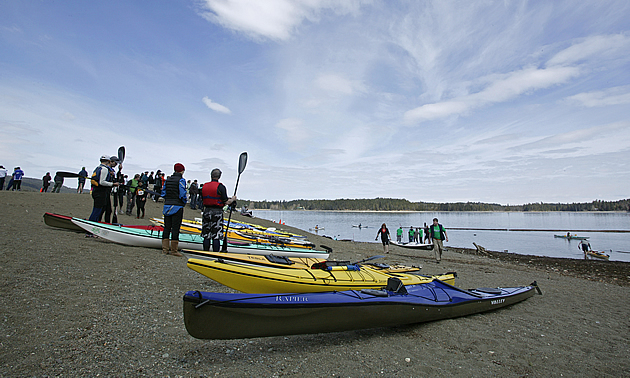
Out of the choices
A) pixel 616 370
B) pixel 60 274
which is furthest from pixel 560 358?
pixel 60 274

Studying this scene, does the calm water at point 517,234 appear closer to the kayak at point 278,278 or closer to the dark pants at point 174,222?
the kayak at point 278,278

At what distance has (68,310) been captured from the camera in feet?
10.9

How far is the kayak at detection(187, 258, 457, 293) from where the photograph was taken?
393cm

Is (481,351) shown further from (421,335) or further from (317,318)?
(317,318)

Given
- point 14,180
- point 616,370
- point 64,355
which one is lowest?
point 616,370

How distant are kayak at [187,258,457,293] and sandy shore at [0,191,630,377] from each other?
695mm

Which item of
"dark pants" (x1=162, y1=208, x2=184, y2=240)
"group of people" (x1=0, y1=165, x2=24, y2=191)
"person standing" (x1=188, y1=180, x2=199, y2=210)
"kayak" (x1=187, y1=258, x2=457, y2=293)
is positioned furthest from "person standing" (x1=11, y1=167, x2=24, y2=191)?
"kayak" (x1=187, y1=258, x2=457, y2=293)

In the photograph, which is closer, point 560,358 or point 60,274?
point 560,358

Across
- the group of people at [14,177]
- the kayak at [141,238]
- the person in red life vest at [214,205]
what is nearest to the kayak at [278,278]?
the person in red life vest at [214,205]

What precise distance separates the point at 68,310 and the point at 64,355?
3.20 feet

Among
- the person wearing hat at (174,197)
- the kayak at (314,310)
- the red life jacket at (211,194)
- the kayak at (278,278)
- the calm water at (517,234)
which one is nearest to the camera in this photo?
the kayak at (314,310)

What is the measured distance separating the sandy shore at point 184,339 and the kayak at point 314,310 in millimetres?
228

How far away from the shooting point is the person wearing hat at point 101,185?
6.60 meters

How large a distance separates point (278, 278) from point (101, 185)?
5.13m
